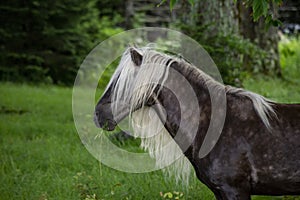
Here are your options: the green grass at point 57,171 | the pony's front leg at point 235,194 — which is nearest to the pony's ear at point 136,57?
the pony's front leg at point 235,194

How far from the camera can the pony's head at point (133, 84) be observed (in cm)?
348

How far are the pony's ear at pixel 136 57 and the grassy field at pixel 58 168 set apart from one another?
143cm

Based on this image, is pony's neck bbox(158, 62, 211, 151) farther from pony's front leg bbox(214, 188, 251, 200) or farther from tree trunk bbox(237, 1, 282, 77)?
tree trunk bbox(237, 1, 282, 77)

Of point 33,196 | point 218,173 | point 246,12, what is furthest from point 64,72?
point 218,173

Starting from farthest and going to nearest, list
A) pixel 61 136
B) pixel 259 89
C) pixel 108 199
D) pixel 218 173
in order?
pixel 259 89
pixel 61 136
pixel 108 199
pixel 218 173

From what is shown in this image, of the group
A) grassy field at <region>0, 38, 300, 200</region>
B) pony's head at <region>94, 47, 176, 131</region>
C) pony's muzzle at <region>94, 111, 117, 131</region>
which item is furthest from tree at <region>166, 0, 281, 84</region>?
pony's muzzle at <region>94, 111, 117, 131</region>

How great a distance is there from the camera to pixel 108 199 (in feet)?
15.7

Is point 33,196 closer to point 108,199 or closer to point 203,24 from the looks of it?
point 108,199

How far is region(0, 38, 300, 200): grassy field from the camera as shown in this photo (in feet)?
16.1

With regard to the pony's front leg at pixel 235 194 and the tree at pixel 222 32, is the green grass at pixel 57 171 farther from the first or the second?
the tree at pixel 222 32

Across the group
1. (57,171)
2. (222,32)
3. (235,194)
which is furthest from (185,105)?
(222,32)

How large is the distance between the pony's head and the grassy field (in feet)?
3.83

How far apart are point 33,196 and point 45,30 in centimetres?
1003

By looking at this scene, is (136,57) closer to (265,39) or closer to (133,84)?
(133,84)
